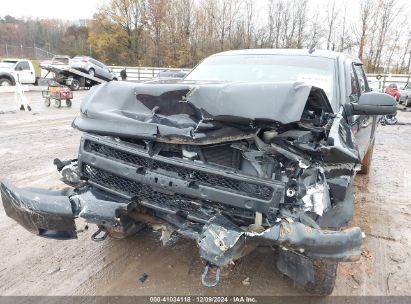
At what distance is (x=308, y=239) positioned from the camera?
214 cm

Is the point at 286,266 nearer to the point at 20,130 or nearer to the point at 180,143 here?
the point at 180,143

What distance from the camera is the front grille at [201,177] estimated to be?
2343 millimetres

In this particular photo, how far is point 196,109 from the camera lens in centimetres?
246

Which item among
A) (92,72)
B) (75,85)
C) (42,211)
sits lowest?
(75,85)

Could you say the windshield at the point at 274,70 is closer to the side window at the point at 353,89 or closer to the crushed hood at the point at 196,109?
the side window at the point at 353,89

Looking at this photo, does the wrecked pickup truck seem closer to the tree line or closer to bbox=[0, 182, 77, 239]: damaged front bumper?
bbox=[0, 182, 77, 239]: damaged front bumper

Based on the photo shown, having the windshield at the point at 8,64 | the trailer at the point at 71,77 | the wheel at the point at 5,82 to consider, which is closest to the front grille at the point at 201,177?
the trailer at the point at 71,77

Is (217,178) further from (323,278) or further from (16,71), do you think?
(16,71)

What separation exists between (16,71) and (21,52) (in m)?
28.0

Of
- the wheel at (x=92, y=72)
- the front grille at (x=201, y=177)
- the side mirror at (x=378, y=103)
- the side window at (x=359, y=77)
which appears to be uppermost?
the side window at (x=359, y=77)

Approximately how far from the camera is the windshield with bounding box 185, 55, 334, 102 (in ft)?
11.9

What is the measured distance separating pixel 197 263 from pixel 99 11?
4630cm

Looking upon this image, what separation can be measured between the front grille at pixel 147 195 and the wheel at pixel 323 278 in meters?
0.93

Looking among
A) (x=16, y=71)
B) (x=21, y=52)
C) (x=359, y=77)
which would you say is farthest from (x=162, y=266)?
(x=21, y=52)
